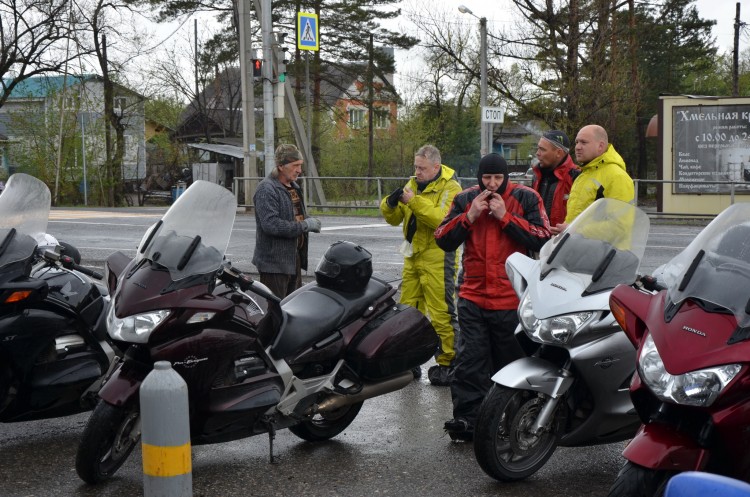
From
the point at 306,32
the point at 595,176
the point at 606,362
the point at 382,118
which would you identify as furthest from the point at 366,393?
the point at 382,118

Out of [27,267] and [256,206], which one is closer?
[27,267]

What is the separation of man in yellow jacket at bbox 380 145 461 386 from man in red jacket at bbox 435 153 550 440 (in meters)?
1.36

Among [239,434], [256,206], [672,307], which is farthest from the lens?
[256,206]

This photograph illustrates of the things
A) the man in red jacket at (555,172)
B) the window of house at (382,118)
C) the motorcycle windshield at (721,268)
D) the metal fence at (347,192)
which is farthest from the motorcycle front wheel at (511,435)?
the window of house at (382,118)

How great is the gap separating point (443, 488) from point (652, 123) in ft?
95.0

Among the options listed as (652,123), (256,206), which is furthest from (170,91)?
(256,206)

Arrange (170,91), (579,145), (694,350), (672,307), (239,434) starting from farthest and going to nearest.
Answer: (170,91), (579,145), (239,434), (672,307), (694,350)

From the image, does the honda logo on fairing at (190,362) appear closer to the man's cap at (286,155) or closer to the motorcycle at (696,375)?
the motorcycle at (696,375)

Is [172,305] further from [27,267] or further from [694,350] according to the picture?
[694,350]

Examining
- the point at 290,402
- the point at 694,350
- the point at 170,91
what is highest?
the point at 170,91

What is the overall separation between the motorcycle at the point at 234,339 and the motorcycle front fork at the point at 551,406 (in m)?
1.05

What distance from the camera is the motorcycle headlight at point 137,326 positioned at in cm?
455

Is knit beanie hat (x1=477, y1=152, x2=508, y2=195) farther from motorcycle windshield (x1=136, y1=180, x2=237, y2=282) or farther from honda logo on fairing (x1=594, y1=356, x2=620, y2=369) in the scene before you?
motorcycle windshield (x1=136, y1=180, x2=237, y2=282)

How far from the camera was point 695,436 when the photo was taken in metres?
3.49
